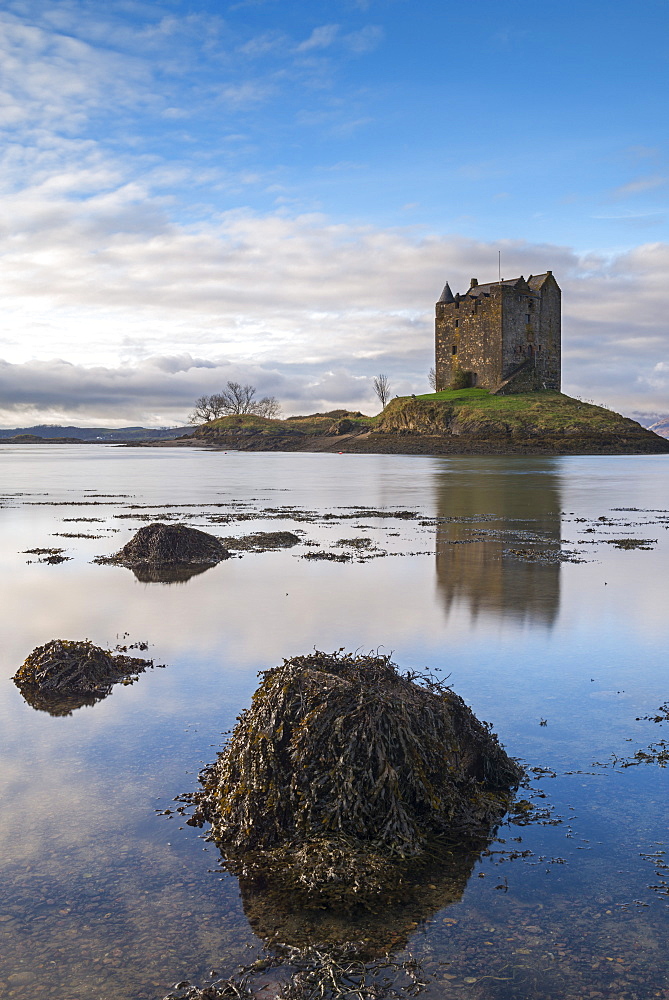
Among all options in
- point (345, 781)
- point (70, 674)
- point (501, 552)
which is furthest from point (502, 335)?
point (345, 781)

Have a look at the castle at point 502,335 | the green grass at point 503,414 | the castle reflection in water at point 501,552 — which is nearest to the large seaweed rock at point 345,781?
the castle reflection in water at point 501,552

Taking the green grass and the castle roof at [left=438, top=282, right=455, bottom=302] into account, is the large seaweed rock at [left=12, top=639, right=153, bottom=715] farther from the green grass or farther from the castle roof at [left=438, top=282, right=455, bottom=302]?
the castle roof at [left=438, top=282, right=455, bottom=302]

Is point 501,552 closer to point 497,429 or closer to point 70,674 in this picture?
point 70,674

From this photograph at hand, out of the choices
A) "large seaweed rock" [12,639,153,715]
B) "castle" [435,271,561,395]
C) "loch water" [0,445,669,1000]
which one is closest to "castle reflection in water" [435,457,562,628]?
"loch water" [0,445,669,1000]

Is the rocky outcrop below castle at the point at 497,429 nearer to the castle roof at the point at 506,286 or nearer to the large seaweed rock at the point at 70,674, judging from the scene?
the castle roof at the point at 506,286

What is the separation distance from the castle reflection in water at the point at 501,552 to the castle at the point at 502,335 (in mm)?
61496

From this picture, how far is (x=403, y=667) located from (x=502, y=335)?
86.5m

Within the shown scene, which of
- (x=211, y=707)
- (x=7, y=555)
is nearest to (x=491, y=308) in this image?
(x=7, y=555)

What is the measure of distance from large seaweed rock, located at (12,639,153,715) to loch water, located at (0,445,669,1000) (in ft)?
0.55

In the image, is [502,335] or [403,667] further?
[502,335]

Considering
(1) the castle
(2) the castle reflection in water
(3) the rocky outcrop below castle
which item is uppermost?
(1) the castle

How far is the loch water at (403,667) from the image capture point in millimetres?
3318

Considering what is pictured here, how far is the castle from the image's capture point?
89.4m

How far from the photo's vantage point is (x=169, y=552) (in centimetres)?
1341
